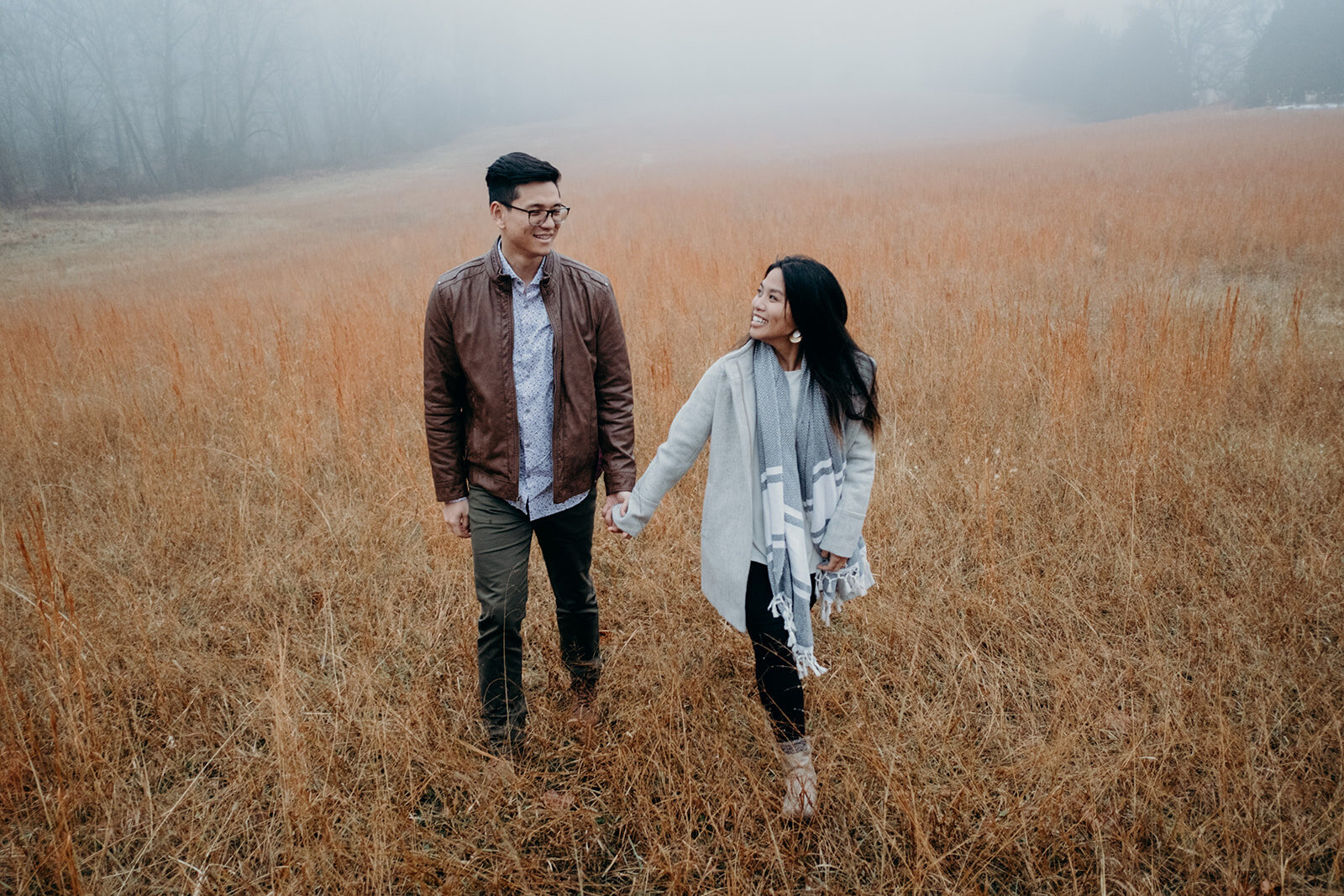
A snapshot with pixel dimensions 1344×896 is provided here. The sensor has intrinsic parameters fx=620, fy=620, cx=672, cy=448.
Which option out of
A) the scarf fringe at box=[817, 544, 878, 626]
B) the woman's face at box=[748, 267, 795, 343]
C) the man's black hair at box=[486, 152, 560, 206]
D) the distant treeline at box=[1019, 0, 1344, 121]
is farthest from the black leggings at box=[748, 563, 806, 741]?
the distant treeline at box=[1019, 0, 1344, 121]

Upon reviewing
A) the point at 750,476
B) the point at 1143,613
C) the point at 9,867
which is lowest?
the point at 9,867

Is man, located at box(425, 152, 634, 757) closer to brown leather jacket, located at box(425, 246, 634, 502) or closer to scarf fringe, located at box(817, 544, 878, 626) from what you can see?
brown leather jacket, located at box(425, 246, 634, 502)

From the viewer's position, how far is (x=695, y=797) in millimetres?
1894

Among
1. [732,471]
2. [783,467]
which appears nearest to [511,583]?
[732,471]

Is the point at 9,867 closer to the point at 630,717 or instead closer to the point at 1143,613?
the point at 630,717

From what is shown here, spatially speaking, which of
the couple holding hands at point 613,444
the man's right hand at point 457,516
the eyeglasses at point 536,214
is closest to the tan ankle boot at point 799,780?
the couple holding hands at point 613,444

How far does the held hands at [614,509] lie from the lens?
182cm

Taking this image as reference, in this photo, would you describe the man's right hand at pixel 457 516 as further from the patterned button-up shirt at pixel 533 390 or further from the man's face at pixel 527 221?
the man's face at pixel 527 221

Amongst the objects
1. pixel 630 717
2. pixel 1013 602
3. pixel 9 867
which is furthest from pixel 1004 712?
pixel 9 867

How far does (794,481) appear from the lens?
162cm

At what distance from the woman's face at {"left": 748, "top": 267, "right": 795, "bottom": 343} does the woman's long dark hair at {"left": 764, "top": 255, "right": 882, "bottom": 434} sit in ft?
0.04

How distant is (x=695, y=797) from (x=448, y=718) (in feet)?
3.20

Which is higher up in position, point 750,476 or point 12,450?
point 750,476

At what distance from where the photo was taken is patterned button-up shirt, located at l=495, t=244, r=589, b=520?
1.86m
